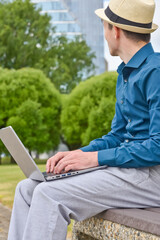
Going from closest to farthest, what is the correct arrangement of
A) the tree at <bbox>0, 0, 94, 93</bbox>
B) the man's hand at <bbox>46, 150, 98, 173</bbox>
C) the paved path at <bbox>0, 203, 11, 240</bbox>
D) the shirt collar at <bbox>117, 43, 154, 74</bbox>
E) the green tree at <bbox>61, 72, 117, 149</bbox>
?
the man's hand at <bbox>46, 150, 98, 173</bbox>, the shirt collar at <bbox>117, 43, 154, 74</bbox>, the paved path at <bbox>0, 203, 11, 240</bbox>, the green tree at <bbox>61, 72, 117, 149</bbox>, the tree at <bbox>0, 0, 94, 93</bbox>

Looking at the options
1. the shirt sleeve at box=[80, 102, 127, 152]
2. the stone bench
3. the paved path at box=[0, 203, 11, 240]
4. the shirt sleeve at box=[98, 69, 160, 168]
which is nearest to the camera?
the stone bench

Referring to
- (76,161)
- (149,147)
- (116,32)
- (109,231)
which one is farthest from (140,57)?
(109,231)

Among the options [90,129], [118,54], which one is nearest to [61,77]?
[90,129]

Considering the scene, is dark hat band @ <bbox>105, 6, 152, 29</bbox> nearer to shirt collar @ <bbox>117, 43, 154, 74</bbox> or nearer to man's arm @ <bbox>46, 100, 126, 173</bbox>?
shirt collar @ <bbox>117, 43, 154, 74</bbox>

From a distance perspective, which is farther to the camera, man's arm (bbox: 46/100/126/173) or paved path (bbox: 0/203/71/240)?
paved path (bbox: 0/203/71/240)

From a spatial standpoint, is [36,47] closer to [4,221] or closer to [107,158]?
[4,221]

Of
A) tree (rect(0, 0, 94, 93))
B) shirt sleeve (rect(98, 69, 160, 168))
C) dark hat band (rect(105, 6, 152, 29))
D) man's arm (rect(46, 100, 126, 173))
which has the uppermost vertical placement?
dark hat band (rect(105, 6, 152, 29))

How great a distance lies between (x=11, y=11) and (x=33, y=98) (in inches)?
447

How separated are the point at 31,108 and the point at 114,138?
49.5 ft

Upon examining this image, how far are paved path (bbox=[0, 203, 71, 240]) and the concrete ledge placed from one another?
1783 millimetres

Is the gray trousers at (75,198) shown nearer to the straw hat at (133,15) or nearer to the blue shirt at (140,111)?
the blue shirt at (140,111)

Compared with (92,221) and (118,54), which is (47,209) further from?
(118,54)

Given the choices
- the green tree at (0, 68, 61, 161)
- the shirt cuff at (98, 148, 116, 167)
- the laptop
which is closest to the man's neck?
the shirt cuff at (98, 148, 116, 167)

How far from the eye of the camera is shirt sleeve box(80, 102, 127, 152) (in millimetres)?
2693
